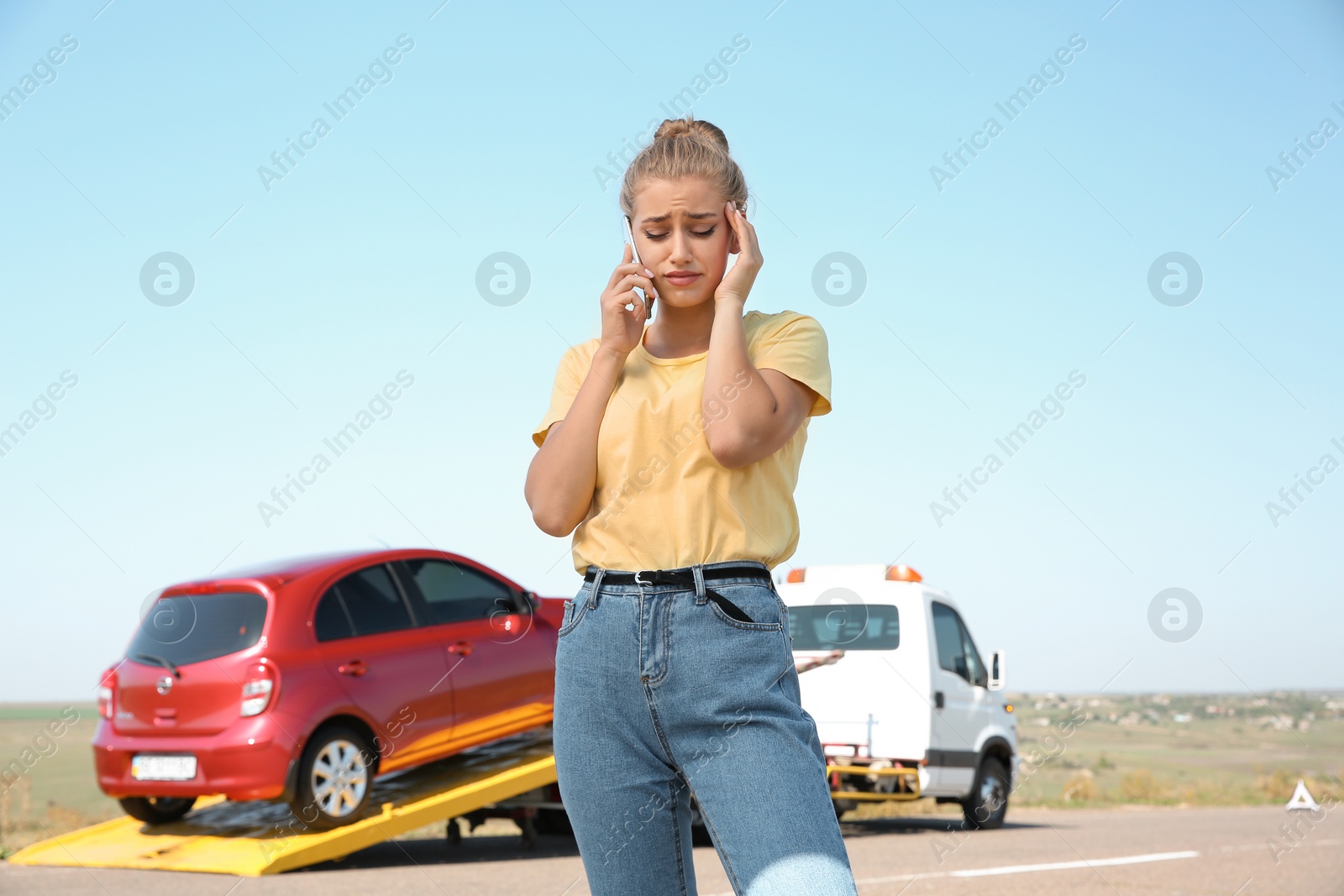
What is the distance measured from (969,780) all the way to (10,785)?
868 centimetres

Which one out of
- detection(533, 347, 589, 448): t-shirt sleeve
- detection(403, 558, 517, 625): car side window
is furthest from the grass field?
detection(533, 347, 589, 448): t-shirt sleeve

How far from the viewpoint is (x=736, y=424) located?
6.68ft

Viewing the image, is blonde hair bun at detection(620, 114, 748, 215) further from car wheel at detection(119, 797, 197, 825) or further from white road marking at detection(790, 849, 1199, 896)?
car wheel at detection(119, 797, 197, 825)

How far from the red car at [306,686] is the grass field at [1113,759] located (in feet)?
1.59

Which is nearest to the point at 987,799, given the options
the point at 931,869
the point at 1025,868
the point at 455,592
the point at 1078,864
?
the point at 1078,864

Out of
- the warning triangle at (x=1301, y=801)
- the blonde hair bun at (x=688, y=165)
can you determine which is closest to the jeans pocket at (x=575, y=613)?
the blonde hair bun at (x=688, y=165)

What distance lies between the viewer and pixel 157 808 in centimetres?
804

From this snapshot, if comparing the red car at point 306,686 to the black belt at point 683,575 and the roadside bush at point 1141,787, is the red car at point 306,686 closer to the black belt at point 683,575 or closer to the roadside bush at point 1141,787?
the black belt at point 683,575

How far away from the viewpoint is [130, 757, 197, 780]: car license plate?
24.5 feet

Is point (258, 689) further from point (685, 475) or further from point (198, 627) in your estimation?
point (685, 475)

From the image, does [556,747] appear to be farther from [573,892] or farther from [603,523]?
[573,892]

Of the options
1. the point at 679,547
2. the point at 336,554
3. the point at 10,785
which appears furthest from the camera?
the point at 10,785

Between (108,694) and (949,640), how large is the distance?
7775 mm

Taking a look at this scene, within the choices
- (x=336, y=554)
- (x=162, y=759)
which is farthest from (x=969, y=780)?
(x=162, y=759)
